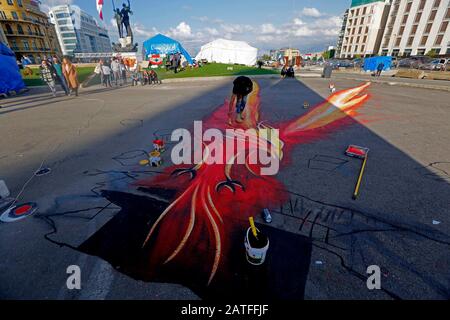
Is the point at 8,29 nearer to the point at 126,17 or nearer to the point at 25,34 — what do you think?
the point at 25,34

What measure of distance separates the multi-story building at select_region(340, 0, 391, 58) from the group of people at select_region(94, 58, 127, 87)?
78.6 m

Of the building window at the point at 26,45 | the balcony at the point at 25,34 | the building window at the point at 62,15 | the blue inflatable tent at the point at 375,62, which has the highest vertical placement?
the building window at the point at 62,15

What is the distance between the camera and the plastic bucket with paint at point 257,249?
2.10 m

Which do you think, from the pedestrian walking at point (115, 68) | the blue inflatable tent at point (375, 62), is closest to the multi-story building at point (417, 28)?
the blue inflatable tent at point (375, 62)

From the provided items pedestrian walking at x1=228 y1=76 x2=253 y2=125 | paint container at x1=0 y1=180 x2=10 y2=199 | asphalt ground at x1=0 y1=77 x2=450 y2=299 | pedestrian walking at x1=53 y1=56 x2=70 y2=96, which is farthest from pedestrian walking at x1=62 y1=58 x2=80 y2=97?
paint container at x1=0 y1=180 x2=10 y2=199

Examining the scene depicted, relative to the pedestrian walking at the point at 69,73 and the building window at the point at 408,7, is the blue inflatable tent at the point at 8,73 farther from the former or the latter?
the building window at the point at 408,7

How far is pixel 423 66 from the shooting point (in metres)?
33.2

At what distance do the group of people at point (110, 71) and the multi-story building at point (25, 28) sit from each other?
4666 cm

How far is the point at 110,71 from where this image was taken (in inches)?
683

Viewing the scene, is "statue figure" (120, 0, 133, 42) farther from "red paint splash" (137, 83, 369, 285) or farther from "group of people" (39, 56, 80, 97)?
"red paint splash" (137, 83, 369, 285)

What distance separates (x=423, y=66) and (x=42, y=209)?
160 ft

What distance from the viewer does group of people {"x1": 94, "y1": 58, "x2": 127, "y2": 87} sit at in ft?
55.2

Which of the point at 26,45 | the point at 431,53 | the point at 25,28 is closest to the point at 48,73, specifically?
the point at 26,45
